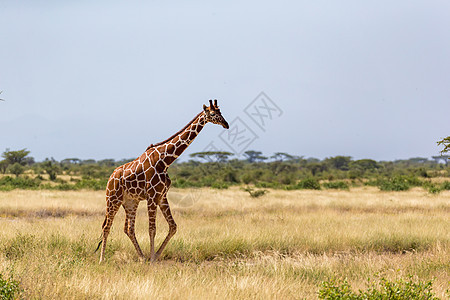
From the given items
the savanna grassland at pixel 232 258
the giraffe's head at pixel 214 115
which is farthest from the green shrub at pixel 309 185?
the giraffe's head at pixel 214 115

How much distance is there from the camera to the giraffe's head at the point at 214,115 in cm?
699

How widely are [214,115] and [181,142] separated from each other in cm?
81

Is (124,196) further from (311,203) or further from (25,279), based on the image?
(311,203)

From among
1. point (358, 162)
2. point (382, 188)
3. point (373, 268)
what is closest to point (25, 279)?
point (373, 268)

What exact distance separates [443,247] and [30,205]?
15912 mm

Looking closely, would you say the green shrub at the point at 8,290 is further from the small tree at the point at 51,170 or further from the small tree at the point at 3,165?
the small tree at the point at 3,165

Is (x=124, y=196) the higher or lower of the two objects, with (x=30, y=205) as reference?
higher

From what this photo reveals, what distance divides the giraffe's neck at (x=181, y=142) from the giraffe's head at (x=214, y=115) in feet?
0.56

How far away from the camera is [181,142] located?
735 centimetres

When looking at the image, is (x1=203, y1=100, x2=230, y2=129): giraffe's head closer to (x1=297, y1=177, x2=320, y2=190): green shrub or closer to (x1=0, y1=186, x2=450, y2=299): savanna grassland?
(x1=0, y1=186, x2=450, y2=299): savanna grassland

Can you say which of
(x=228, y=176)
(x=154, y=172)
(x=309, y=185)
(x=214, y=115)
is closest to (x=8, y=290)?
(x=154, y=172)

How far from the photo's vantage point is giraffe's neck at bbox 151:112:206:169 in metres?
7.31

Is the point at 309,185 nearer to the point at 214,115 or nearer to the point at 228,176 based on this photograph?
the point at 228,176

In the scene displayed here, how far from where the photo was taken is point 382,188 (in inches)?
1321
